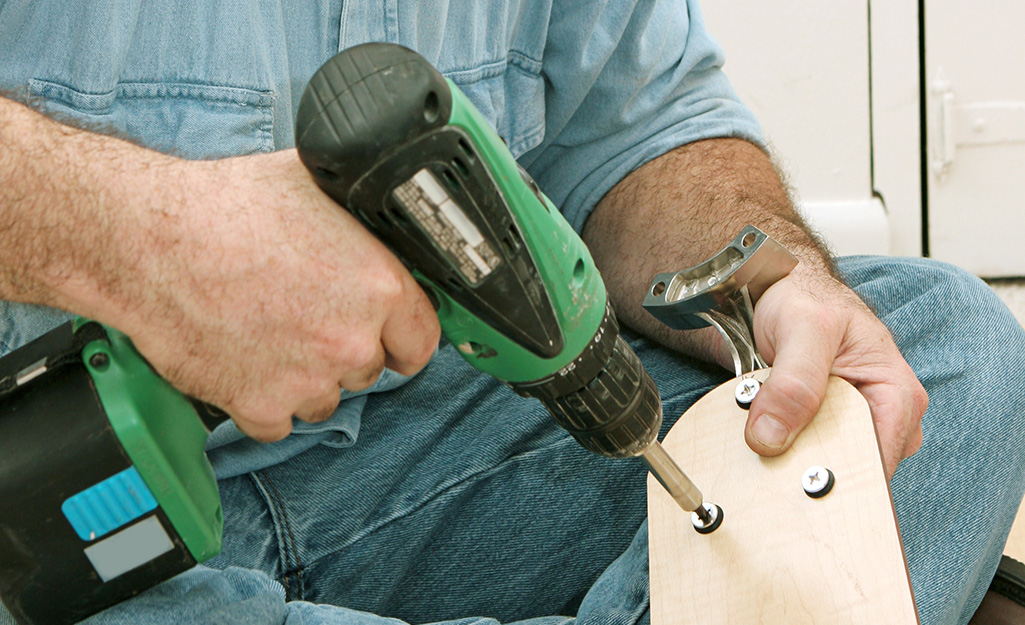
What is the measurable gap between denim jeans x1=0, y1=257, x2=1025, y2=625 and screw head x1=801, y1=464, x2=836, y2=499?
13 cm

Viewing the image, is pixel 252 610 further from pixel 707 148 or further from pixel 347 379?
pixel 707 148

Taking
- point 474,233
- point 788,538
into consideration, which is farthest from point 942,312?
point 474,233

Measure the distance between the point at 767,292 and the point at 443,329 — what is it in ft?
1.08

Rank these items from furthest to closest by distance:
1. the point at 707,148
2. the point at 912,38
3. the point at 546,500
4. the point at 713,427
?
the point at 912,38, the point at 707,148, the point at 546,500, the point at 713,427

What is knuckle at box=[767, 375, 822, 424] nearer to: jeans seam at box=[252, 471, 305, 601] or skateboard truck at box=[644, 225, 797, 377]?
skateboard truck at box=[644, 225, 797, 377]

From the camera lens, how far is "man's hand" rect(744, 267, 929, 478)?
67 cm

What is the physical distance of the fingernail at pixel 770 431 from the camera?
67cm

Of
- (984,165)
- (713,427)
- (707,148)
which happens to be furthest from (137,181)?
(984,165)

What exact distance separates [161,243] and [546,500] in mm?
470

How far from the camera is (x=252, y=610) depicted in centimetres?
60

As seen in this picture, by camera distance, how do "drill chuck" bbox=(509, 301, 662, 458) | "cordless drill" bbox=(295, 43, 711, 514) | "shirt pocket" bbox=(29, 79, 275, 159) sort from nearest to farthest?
"cordless drill" bbox=(295, 43, 711, 514) → "drill chuck" bbox=(509, 301, 662, 458) → "shirt pocket" bbox=(29, 79, 275, 159)

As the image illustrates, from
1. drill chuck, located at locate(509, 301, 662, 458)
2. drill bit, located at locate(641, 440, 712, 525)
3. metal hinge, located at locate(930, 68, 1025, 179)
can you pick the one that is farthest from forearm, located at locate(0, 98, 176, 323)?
metal hinge, located at locate(930, 68, 1025, 179)

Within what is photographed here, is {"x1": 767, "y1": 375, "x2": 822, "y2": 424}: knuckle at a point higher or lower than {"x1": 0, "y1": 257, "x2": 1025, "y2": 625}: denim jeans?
higher

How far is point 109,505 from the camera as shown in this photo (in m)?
0.56
